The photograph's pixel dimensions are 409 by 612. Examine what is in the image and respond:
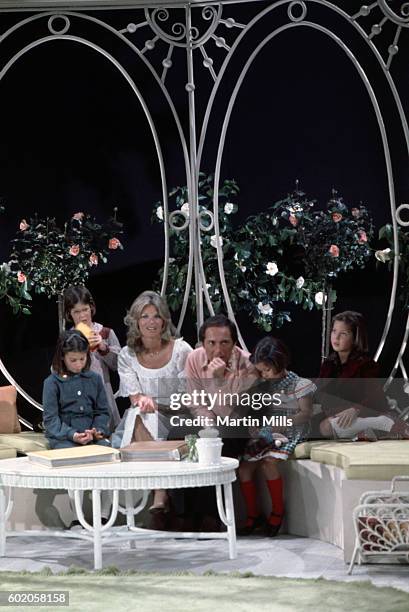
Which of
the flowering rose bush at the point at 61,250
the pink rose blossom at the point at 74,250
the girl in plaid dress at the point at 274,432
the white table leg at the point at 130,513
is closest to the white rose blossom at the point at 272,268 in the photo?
the girl in plaid dress at the point at 274,432

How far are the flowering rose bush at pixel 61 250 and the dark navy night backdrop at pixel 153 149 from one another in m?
0.07

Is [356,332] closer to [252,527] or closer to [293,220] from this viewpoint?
[293,220]

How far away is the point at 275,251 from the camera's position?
6.37m

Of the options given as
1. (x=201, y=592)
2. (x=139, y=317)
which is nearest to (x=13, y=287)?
(x=139, y=317)

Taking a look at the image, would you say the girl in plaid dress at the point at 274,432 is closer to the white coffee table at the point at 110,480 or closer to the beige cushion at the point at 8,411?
the white coffee table at the point at 110,480

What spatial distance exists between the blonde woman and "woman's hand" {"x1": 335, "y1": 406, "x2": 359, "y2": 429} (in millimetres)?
878

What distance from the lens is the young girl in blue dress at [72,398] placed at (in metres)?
5.66

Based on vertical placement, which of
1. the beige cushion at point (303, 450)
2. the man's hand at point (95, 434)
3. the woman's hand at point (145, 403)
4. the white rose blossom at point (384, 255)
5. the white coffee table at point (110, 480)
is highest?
the white rose blossom at point (384, 255)

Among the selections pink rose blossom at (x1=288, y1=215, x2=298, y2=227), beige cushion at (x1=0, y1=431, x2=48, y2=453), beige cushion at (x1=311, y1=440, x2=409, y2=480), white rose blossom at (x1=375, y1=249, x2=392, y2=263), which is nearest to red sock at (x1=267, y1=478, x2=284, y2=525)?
beige cushion at (x1=311, y1=440, x2=409, y2=480)

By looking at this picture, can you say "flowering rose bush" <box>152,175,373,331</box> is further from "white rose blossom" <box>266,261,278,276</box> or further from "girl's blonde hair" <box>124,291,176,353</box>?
"girl's blonde hair" <box>124,291,176,353</box>

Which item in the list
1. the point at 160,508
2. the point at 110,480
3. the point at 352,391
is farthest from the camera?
the point at 352,391

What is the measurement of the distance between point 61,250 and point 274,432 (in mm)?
1761

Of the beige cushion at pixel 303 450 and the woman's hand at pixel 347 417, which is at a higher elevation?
the woman's hand at pixel 347 417

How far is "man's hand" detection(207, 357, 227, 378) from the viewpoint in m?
5.82
